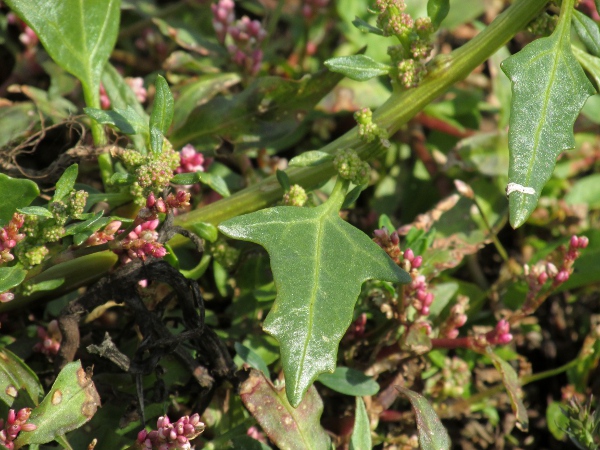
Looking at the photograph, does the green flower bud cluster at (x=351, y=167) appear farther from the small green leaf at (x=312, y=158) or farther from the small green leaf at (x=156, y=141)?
the small green leaf at (x=156, y=141)

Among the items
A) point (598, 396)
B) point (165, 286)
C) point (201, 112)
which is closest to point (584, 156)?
point (598, 396)

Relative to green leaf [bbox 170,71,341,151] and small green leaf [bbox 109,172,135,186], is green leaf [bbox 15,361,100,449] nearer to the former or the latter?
small green leaf [bbox 109,172,135,186]

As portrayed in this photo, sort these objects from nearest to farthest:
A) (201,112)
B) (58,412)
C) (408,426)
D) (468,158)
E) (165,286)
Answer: (58,412) → (165,286) → (408,426) → (201,112) → (468,158)

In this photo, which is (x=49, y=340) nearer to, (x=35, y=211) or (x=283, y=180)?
(x=35, y=211)

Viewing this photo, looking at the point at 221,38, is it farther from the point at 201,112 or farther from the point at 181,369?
the point at 181,369

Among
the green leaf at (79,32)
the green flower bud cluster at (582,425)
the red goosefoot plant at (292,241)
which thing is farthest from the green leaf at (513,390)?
the green leaf at (79,32)
